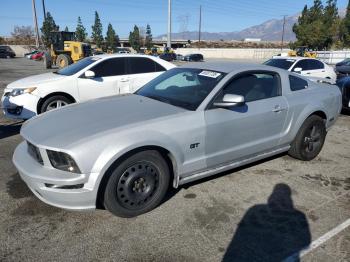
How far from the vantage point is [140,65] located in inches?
299

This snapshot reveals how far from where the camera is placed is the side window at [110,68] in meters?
7.10

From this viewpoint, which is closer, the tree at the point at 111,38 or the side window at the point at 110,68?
the side window at the point at 110,68

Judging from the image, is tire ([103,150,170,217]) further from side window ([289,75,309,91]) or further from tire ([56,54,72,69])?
tire ([56,54,72,69])

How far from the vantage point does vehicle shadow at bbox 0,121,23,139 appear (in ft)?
20.5

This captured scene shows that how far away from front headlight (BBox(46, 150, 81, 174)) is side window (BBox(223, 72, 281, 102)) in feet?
6.26

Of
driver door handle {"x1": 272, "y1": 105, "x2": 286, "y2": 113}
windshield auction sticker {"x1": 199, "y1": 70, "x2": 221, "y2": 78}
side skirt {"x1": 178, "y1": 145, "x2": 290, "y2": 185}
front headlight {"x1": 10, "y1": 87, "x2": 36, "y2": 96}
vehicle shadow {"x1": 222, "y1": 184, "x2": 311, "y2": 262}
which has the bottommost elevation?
vehicle shadow {"x1": 222, "y1": 184, "x2": 311, "y2": 262}

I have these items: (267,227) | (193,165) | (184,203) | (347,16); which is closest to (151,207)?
(184,203)

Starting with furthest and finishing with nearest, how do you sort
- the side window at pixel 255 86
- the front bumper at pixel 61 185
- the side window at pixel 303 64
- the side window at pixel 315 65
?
the side window at pixel 315 65 < the side window at pixel 303 64 < the side window at pixel 255 86 < the front bumper at pixel 61 185

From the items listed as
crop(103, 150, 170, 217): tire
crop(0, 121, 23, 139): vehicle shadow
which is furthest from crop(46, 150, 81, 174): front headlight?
crop(0, 121, 23, 139): vehicle shadow

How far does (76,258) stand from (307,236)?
2125 millimetres

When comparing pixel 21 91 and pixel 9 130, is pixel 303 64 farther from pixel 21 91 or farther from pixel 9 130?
pixel 9 130

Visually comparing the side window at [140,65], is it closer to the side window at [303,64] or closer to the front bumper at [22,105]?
the front bumper at [22,105]

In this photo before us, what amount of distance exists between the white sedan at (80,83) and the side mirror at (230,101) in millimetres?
3951

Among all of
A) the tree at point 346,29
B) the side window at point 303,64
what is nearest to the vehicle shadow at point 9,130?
the side window at point 303,64
